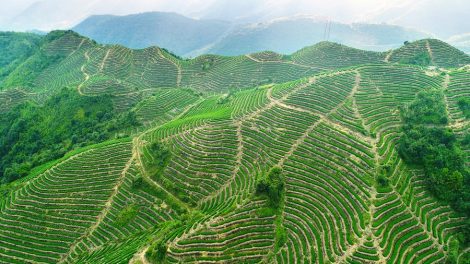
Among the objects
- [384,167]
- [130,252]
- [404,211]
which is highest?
[384,167]

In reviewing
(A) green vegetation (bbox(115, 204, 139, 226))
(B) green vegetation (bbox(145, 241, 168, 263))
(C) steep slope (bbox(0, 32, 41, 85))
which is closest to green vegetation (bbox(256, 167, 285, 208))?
(B) green vegetation (bbox(145, 241, 168, 263))

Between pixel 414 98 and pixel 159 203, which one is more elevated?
pixel 414 98

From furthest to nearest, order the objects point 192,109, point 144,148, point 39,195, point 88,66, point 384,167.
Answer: point 88,66 < point 192,109 < point 144,148 < point 39,195 < point 384,167

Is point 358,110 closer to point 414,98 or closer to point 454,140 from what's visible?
point 414,98

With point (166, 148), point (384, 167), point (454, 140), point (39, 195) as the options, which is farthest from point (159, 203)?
point (454, 140)

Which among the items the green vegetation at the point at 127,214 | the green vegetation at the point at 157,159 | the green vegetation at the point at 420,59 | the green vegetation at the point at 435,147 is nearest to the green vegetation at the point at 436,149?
the green vegetation at the point at 435,147

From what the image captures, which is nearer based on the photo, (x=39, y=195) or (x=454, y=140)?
(x=454, y=140)

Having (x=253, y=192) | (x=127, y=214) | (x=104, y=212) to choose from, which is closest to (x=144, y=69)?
(x=104, y=212)

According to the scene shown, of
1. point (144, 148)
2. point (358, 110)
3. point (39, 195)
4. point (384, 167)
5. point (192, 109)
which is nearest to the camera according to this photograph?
point (384, 167)
